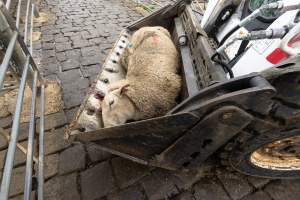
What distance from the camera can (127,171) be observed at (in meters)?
2.67

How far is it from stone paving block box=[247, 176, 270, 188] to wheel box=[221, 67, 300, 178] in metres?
0.12

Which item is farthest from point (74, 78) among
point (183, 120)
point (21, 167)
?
point (183, 120)

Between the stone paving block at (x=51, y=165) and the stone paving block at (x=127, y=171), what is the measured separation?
2.19 feet

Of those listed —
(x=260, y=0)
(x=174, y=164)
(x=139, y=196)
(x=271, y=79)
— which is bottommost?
(x=139, y=196)

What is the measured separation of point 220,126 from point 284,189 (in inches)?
53.2

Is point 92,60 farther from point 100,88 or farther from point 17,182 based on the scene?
point 17,182

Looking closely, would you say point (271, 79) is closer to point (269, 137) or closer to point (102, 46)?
point (269, 137)

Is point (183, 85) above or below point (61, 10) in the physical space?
below

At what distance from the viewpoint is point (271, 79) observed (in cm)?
155

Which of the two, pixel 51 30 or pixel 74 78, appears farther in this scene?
pixel 51 30

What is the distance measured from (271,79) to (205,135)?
0.60m

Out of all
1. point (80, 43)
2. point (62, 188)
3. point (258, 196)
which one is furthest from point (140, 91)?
point (80, 43)

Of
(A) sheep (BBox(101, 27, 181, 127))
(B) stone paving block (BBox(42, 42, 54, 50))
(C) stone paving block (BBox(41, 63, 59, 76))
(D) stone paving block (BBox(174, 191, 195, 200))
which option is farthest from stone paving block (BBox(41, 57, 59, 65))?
(D) stone paving block (BBox(174, 191, 195, 200))

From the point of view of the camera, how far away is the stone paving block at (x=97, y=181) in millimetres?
2512
